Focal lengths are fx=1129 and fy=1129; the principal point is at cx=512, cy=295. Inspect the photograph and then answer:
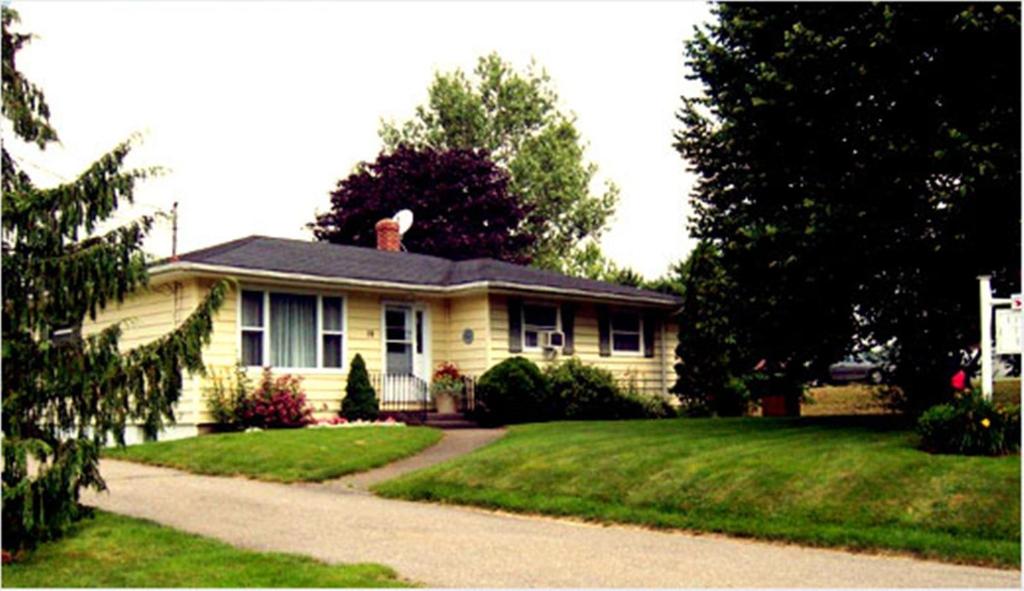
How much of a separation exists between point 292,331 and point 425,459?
6.58 metres

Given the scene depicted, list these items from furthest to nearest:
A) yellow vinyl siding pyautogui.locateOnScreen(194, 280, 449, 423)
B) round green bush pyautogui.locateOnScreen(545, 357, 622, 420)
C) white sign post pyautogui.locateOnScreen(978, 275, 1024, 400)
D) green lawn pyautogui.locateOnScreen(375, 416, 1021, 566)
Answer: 1. round green bush pyautogui.locateOnScreen(545, 357, 622, 420)
2. yellow vinyl siding pyautogui.locateOnScreen(194, 280, 449, 423)
3. white sign post pyautogui.locateOnScreen(978, 275, 1024, 400)
4. green lawn pyautogui.locateOnScreen(375, 416, 1021, 566)

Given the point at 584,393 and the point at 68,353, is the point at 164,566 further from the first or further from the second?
the point at 584,393

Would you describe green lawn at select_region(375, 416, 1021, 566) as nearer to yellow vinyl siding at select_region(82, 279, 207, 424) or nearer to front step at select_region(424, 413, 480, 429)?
front step at select_region(424, 413, 480, 429)

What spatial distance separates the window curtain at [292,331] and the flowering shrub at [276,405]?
59 centimetres

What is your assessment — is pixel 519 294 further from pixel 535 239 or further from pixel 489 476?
pixel 535 239

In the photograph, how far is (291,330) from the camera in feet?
72.3

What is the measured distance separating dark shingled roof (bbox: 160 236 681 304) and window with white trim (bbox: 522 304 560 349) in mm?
572

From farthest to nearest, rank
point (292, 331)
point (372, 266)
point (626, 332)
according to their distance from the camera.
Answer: point (626, 332) → point (372, 266) → point (292, 331)

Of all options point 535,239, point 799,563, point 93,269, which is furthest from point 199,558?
point 535,239

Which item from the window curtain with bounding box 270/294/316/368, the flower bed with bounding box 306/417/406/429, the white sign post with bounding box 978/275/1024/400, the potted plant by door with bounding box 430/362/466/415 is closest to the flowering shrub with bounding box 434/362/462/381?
the potted plant by door with bounding box 430/362/466/415

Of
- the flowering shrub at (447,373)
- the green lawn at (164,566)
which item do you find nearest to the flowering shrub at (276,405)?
the flowering shrub at (447,373)

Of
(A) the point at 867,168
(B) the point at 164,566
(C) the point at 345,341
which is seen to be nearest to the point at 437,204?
(C) the point at 345,341

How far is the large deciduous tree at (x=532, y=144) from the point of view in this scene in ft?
175

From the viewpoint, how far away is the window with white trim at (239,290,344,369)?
21.4 meters
